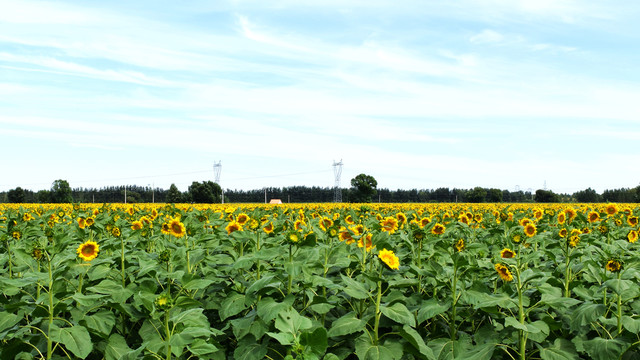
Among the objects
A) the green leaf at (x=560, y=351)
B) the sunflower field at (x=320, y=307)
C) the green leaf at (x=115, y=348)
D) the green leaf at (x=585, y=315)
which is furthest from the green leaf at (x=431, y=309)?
the green leaf at (x=115, y=348)

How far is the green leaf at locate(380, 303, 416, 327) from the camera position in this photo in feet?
10.1

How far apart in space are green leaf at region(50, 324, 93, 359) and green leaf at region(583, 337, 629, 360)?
3551 millimetres

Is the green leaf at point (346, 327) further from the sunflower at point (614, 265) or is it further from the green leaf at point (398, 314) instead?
the sunflower at point (614, 265)

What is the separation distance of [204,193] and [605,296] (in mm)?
68622

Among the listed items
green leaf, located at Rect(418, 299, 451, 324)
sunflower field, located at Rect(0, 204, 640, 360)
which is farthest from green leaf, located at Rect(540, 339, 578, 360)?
green leaf, located at Rect(418, 299, 451, 324)

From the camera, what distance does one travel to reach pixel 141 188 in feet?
455

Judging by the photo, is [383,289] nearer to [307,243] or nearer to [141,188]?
[307,243]

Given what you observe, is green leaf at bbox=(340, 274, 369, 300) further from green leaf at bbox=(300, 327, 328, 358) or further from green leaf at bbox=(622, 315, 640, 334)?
green leaf at bbox=(622, 315, 640, 334)

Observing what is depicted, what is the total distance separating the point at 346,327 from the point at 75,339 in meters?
1.92

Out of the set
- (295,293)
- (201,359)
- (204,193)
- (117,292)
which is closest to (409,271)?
(295,293)

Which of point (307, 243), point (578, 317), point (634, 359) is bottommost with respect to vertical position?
point (634, 359)

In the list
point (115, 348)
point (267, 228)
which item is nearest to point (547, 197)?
point (267, 228)

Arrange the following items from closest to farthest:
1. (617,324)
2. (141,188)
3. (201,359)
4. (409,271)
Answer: (201,359)
(617,324)
(409,271)
(141,188)

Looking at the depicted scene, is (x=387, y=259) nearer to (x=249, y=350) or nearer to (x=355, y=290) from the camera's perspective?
(x=355, y=290)
